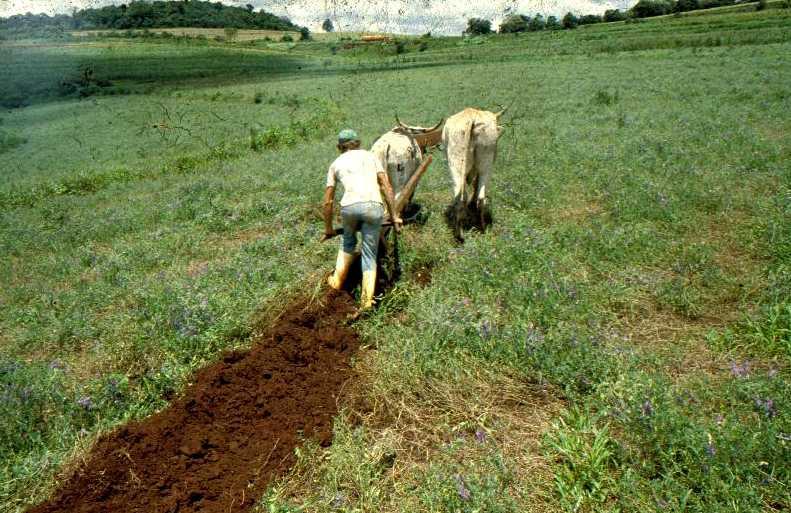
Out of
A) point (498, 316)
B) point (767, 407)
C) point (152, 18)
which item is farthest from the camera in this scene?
point (152, 18)

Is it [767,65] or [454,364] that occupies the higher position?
[767,65]

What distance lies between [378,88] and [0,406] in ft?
94.8

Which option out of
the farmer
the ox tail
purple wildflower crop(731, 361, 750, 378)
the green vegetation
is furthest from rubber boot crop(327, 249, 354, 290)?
the green vegetation

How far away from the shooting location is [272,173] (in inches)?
481

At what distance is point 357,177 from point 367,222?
0.53 m

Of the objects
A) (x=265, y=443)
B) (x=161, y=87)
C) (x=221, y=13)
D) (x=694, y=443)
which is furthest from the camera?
(x=221, y=13)

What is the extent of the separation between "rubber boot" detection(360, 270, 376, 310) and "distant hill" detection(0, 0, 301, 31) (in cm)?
3731

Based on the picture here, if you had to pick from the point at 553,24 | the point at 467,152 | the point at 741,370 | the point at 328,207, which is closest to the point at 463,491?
the point at 741,370

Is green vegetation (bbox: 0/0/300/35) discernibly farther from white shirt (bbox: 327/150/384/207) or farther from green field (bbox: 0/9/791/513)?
white shirt (bbox: 327/150/384/207)

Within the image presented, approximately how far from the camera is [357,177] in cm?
540

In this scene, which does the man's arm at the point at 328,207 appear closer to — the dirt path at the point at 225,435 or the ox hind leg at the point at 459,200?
the dirt path at the point at 225,435

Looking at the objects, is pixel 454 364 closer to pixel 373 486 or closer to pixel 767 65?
pixel 373 486

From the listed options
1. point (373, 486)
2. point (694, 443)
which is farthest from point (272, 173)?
point (694, 443)

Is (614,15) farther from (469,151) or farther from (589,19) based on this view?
(469,151)
